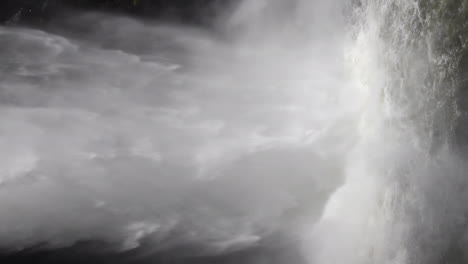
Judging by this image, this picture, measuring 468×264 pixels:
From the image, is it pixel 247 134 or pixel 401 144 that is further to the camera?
pixel 247 134

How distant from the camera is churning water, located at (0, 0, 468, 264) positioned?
8.52m

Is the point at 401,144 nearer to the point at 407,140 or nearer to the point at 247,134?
the point at 407,140

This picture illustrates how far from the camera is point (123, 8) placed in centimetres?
1753

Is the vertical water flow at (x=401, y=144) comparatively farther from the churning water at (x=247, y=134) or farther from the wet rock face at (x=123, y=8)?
the wet rock face at (x=123, y=8)

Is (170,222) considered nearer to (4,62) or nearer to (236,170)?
(236,170)

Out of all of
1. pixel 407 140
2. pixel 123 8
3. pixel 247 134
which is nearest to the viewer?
pixel 407 140

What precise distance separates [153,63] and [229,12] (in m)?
3.62

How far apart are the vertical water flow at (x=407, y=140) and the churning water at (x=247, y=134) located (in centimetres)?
3

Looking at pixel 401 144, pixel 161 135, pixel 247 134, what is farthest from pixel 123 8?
pixel 401 144

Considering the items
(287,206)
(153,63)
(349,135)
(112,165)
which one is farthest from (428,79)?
(153,63)

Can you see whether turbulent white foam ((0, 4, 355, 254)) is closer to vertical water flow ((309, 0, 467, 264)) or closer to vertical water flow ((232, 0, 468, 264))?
vertical water flow ((232, 0, 468, 264))

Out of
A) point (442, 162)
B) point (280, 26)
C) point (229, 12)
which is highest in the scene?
point (229, 12)

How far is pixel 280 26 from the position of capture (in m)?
17.4

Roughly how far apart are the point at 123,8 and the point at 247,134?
680 cm
